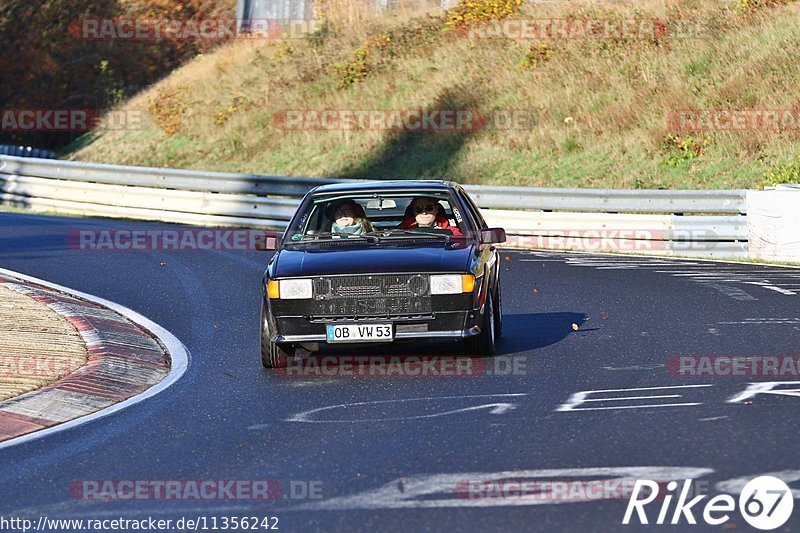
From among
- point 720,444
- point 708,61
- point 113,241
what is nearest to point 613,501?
point 720,444

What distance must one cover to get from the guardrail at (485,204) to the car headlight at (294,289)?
10.3 meters

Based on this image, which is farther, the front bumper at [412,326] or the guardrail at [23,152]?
the guardrail at [23,152]

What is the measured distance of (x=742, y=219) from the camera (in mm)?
19672

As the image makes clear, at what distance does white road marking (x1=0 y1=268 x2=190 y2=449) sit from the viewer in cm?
911

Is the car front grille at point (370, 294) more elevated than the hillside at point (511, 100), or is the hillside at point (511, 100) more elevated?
the hillside at point (511, 100)

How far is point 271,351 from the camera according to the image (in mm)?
11266

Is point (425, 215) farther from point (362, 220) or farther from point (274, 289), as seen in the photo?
point (274, 289)

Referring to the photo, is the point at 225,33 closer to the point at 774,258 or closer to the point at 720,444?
the point at 774,258

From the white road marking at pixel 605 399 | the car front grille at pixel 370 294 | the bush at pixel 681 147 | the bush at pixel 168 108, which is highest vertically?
the bush at pixel 168 108

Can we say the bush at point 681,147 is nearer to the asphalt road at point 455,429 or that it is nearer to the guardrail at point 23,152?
the asphalt road at point 455,429

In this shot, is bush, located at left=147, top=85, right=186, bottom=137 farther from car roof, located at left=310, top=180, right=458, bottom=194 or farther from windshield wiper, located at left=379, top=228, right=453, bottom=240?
windshield wiper, located at left=379, top=228, right=453, bottom=240

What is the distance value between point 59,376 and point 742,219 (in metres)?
11.7

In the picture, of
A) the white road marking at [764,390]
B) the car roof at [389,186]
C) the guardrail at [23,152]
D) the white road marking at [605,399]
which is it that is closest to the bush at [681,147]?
the car roof at [389,186]

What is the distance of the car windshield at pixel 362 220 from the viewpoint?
39.3 ft
